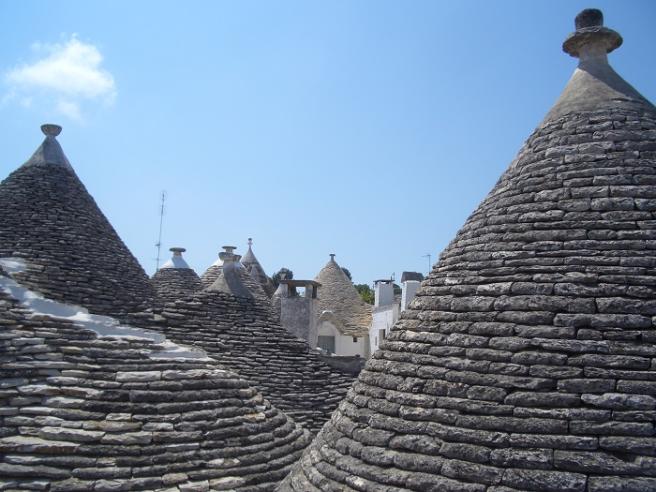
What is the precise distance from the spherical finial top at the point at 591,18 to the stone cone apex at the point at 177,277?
42.8ft

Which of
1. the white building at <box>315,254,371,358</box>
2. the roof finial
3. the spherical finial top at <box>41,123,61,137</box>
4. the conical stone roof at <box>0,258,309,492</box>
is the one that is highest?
the spherical finial top at <box>41,123,61,137</box>

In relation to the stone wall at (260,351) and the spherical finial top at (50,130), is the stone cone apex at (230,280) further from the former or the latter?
the spherical finial top at (50,130)

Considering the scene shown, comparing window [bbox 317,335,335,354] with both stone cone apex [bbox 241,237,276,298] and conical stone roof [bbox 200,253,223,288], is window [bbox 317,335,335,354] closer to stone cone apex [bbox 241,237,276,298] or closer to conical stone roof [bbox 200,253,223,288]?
stone cone apex [bbox 241,237,276,298]

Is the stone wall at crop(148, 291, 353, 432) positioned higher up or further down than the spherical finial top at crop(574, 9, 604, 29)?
further down

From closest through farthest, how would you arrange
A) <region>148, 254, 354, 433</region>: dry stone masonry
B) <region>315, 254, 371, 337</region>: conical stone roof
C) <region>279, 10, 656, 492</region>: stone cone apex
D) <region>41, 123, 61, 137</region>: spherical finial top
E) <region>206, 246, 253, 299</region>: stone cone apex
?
<region>279, 10, 656, 492</region>: stone cone apex < <region>148, 254, 354, 433</region>: dry stone masonry < <region>41, 123, 61, 137</region>: spherical finial top < <region>206, 246, 253, 299</region>: stone cone apex < <region>315, 254, 371, 337</region>: conical stone roof

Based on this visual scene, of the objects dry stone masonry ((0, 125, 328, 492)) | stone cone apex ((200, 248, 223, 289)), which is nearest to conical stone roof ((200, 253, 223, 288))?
stone cone apex ((200, 248, 223, 289))

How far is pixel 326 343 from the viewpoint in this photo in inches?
1009

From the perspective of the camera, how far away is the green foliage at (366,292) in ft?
156

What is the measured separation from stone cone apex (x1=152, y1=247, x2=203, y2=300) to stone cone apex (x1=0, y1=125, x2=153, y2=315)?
5740 millimetres

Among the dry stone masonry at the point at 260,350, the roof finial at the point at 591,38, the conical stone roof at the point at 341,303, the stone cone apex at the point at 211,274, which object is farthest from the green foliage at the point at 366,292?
the roof finial at the point at 591,38

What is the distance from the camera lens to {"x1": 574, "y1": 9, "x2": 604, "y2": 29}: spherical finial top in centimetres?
572

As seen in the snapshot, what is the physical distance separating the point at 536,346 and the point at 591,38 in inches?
125

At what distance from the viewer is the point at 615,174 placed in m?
4.72

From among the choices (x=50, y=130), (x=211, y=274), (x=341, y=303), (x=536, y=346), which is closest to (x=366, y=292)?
(x=341, y=303)
